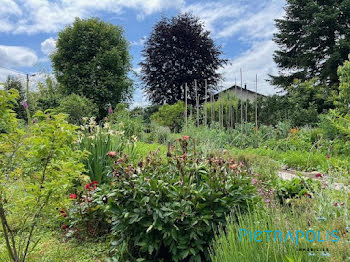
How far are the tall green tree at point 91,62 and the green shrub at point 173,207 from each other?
14.3 m

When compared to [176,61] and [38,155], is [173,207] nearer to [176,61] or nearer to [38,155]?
[38,155]

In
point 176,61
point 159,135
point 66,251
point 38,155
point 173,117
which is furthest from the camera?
point 176,61

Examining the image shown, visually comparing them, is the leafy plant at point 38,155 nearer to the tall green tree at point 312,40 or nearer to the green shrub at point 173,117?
the green shrub at point 173,117

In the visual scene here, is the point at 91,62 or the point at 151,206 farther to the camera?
the point at 91,62

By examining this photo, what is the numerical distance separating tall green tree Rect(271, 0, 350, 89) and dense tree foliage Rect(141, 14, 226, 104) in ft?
17.3

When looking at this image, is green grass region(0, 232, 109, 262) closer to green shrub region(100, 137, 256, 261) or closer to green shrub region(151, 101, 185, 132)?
green shrub region(100, 137, 256, 261)

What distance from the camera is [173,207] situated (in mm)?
1812

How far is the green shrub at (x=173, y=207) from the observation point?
70.4 inches

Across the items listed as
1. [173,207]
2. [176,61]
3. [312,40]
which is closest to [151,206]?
[173,207]

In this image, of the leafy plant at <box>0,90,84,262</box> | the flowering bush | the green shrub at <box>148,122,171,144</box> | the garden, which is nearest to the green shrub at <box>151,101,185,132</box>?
the green shrub at <box>148,122,171,144</box>

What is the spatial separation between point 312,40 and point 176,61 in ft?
31.0

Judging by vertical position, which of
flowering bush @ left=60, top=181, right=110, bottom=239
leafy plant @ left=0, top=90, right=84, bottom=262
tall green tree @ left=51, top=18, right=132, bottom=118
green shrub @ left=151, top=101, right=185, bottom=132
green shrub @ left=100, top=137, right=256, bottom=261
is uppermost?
tall green tree @ left=51, top=18, right=132, bottom=118

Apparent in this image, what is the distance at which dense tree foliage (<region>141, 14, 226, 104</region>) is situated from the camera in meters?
20.5

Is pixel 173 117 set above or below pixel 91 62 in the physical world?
below
